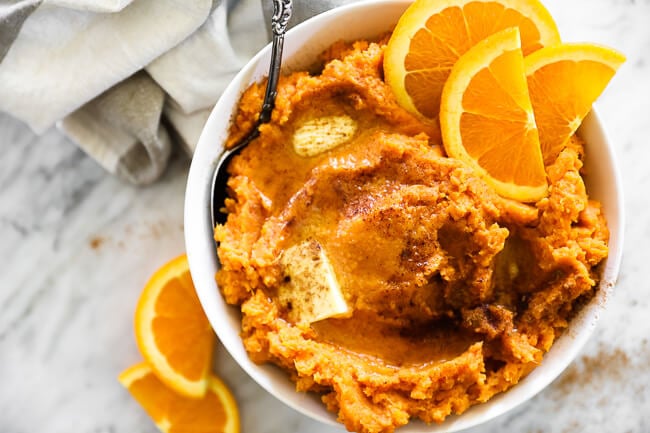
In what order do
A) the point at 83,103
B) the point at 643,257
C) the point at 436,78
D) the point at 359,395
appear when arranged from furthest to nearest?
the point at 643,257 → the point at 83,103 → the point at 436,78 → the point at 359,395

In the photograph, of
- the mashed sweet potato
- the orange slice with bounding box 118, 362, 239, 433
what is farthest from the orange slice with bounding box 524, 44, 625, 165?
the orange slice with bounding box 118, 362, 239, 433

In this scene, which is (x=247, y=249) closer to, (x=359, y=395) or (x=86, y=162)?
(x=359, y=395)

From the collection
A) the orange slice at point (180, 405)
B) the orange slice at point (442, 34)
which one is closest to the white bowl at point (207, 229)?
the orange slice at point (442, 34)

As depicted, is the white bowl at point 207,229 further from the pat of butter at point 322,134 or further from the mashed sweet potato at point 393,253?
the pat of butter at point 322,134

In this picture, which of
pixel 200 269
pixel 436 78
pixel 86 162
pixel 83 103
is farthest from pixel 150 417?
pixel 436 78

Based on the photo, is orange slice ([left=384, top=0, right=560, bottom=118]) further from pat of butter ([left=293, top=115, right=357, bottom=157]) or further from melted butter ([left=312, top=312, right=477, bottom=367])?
melted butter ([left=312, top=312, right=477, bottom=367])

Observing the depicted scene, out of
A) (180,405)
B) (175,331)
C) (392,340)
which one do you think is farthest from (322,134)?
(180,405)
